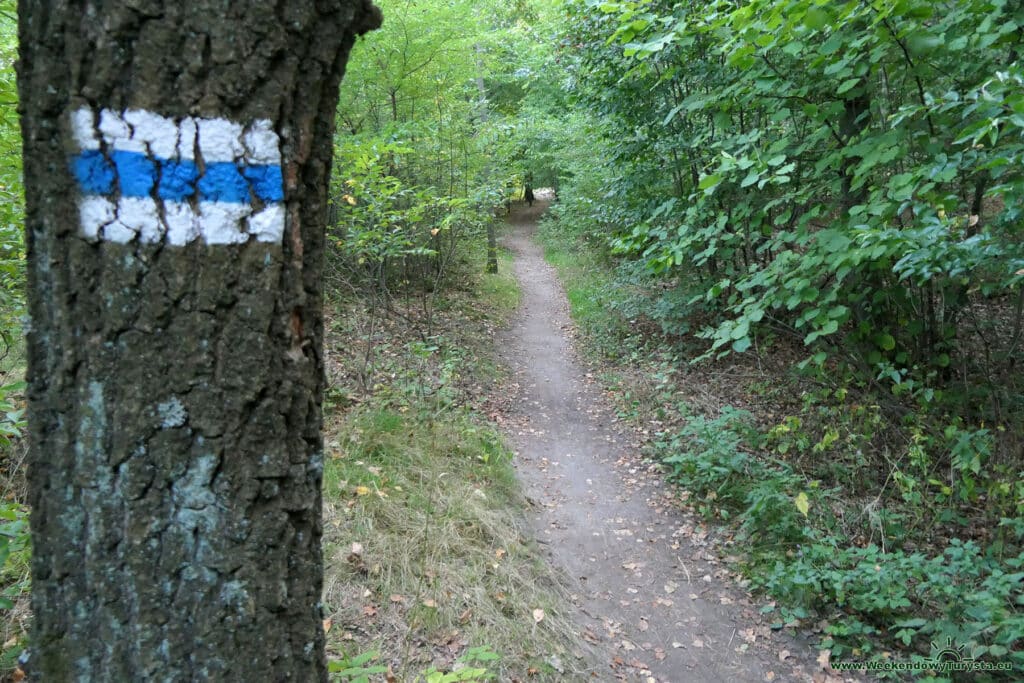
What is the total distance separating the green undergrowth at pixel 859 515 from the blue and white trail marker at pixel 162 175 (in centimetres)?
428

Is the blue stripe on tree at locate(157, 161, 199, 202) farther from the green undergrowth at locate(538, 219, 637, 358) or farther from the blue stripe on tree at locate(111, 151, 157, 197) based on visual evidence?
the green undergrowth at locate(538, 219, 637, 358)

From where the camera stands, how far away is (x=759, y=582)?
431cm

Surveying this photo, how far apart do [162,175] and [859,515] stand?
5.28 m

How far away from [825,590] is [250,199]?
448 cm

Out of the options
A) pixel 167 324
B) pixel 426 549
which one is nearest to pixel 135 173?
pixel 167 324

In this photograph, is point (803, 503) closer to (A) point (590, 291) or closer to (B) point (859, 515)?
(B) point (859, 515)

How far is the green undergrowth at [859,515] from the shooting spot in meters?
3.62

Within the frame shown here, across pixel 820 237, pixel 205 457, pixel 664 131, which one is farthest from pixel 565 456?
pixel 205 457

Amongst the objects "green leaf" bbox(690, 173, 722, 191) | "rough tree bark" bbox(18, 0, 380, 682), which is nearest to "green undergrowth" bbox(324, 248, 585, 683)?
"rough tree bark" bbox(18, 0, 380, 682)

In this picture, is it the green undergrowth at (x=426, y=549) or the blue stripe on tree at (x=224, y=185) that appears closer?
the blue stripe on tree at (x=224, y=185)

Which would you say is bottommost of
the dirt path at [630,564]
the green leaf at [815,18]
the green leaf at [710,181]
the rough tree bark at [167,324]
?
the dirt path at [630,564]

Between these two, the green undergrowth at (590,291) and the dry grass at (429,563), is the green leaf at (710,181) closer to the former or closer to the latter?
the dry grass at (429,563)

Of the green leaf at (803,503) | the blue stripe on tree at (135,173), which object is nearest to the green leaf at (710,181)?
the green leaf at (803,503)

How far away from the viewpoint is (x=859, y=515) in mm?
4668
